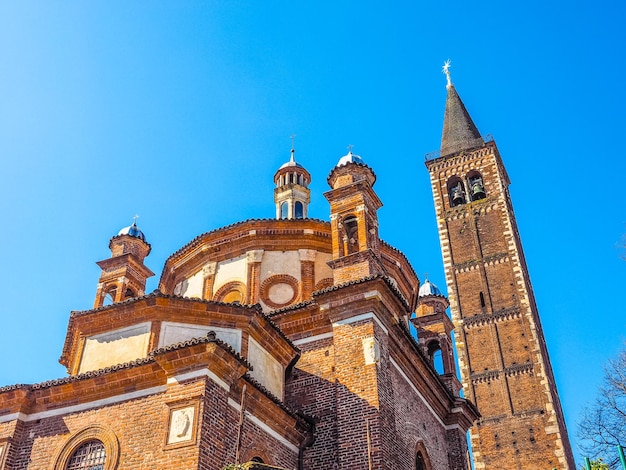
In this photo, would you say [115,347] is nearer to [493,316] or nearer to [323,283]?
[323,283]

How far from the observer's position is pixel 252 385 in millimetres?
12859

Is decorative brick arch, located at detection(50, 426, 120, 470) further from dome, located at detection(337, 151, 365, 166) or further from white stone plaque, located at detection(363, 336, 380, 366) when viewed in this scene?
dome, located at detection(337, 151, 365, 166)

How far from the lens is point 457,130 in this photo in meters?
58.0

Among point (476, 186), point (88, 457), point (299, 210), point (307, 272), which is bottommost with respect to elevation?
point (88, 457)

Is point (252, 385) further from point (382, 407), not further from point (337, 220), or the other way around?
point (337, 220)

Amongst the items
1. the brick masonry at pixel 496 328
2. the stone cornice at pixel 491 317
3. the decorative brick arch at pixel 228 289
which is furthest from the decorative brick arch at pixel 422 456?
the stone cornice at pixel 491 317

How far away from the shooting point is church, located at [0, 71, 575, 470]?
12000 mm

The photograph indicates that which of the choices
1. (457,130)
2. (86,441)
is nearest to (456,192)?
(457,130)

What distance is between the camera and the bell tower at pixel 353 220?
1583 centimetres

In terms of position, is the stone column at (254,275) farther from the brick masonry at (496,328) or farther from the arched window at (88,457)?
the brick masonry at (496,328)

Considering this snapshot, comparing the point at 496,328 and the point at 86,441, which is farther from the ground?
the point at 496,328

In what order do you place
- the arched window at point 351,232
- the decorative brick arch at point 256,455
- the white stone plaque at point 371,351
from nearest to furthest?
the decorative brick arch at point 256,455 < the white stone plaque at point 371,351 < the arched window at point 351,232

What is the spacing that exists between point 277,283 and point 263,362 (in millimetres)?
4977

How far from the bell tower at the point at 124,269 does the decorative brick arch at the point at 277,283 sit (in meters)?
3.71
